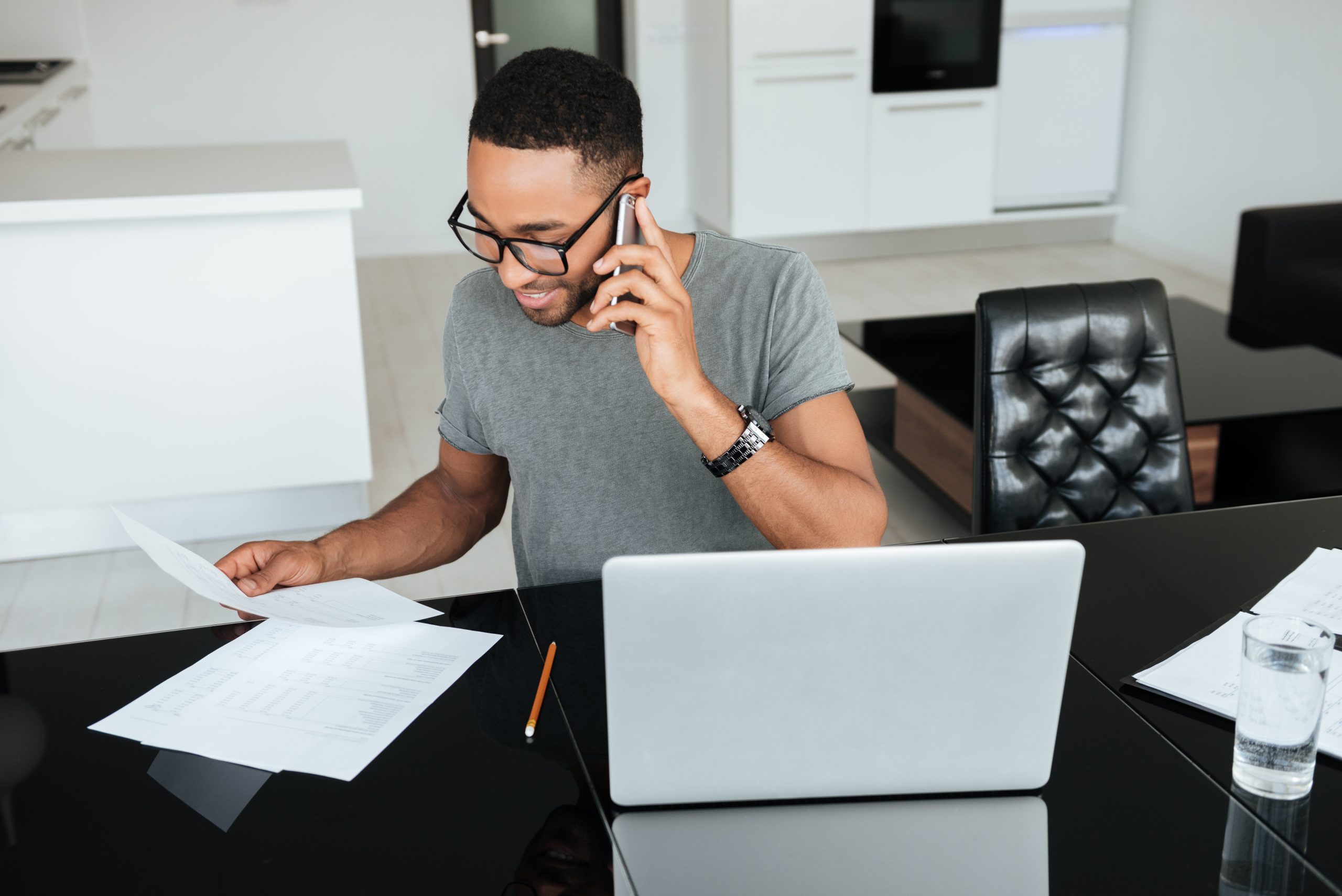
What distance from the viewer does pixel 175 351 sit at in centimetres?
287

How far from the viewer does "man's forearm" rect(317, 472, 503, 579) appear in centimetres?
128

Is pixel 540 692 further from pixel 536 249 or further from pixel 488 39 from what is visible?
pixel 488 39

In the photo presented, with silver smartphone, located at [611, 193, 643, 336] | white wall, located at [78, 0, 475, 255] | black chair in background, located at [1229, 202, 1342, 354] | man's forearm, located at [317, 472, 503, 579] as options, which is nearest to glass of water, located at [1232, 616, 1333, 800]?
silver smartphone, located at [611, 193, 643, 336]

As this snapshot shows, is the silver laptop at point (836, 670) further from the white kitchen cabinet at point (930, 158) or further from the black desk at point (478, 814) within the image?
the white kitchen cabinet at point (930, 158)

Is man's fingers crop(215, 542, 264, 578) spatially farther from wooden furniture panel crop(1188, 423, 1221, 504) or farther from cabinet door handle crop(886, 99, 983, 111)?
cabinet door handle crop(886, 99, 983, 111)

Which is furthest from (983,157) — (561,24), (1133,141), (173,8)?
Answer: (173,8)

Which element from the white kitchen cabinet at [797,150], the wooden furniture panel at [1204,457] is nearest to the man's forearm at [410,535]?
the wooden furniture panel at [1204,457]

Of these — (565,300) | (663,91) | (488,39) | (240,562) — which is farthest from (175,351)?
(663,91)

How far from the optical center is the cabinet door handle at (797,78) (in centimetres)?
530

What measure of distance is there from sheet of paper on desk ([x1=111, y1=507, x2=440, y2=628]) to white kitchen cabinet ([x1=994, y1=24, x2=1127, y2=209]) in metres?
5.07

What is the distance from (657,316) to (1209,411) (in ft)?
6.53

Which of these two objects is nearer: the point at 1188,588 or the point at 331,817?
the point at 331,817

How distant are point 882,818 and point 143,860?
55 centimetres

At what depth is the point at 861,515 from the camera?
125 cm
